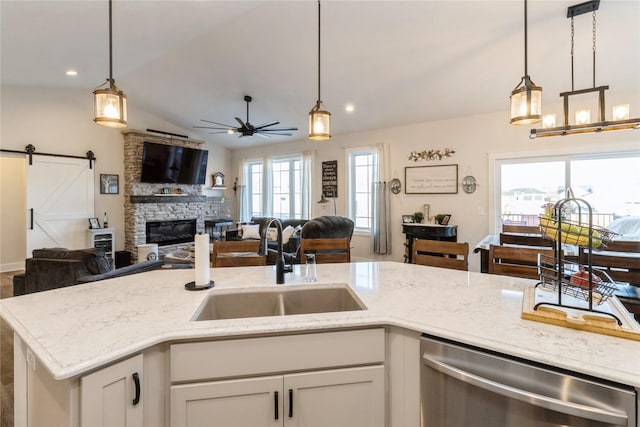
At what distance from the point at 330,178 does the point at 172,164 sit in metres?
3.61

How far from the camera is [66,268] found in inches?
112

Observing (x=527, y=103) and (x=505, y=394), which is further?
(x=527, y=103)

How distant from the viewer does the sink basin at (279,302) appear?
5.28 feet

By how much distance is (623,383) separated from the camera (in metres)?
0.85

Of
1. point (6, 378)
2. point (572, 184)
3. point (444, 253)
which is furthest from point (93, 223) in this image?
point (572, 184)

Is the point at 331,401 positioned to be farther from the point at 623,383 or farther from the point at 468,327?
the point at 623,383

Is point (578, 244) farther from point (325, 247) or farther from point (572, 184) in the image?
point (572, 184)

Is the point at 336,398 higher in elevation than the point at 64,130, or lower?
lower

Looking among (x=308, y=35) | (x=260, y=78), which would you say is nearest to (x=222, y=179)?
(x=260, y=78)

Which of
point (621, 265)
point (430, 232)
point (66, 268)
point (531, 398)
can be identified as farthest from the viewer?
point (430, 232)

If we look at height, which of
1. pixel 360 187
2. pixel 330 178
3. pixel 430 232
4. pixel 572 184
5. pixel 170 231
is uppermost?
pixel 330 178

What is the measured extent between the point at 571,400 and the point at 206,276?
155 centimetres

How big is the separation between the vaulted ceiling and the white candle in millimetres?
2829

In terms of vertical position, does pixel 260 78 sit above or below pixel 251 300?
above
